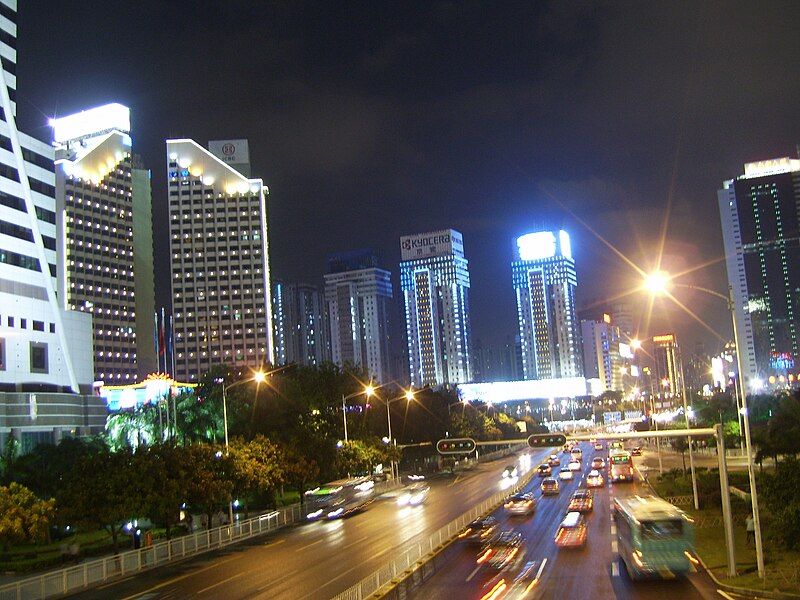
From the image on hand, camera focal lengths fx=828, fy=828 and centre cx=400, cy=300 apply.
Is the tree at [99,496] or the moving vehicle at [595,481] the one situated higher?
the tree at [99,496]

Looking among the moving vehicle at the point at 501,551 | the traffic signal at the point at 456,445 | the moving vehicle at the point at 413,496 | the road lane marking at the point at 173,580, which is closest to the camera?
the road lane marking at the point at 173,580

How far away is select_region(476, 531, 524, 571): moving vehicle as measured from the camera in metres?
→ 37.1

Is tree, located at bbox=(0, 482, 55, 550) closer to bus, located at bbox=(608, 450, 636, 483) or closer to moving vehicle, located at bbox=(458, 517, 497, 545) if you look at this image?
moving vehicle, located at bbox=(458, 517, 497, 545)

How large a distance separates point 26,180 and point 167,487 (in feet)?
169

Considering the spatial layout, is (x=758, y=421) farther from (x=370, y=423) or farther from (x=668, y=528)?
(x=668, y=528)

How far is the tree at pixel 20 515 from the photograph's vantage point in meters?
39.2

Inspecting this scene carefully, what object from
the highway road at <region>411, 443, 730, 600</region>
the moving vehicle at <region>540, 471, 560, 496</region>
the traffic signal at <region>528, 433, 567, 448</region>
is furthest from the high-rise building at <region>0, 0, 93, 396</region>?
the traffic signal at <region>528, 433, 567, 448</region>

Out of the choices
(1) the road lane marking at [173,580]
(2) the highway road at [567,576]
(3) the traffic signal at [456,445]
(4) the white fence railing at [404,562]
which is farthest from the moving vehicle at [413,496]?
(1) the road lane marking at [173,580]

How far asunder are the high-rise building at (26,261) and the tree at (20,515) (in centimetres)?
4227

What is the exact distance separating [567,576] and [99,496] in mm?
25765

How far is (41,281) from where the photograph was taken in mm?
87188

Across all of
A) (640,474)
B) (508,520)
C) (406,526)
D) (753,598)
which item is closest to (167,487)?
(406,526)

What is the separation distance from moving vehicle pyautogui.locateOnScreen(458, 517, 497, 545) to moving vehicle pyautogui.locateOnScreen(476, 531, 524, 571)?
49 cm

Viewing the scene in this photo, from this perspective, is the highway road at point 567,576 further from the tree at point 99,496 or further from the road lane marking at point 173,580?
the tree at point 99,496
